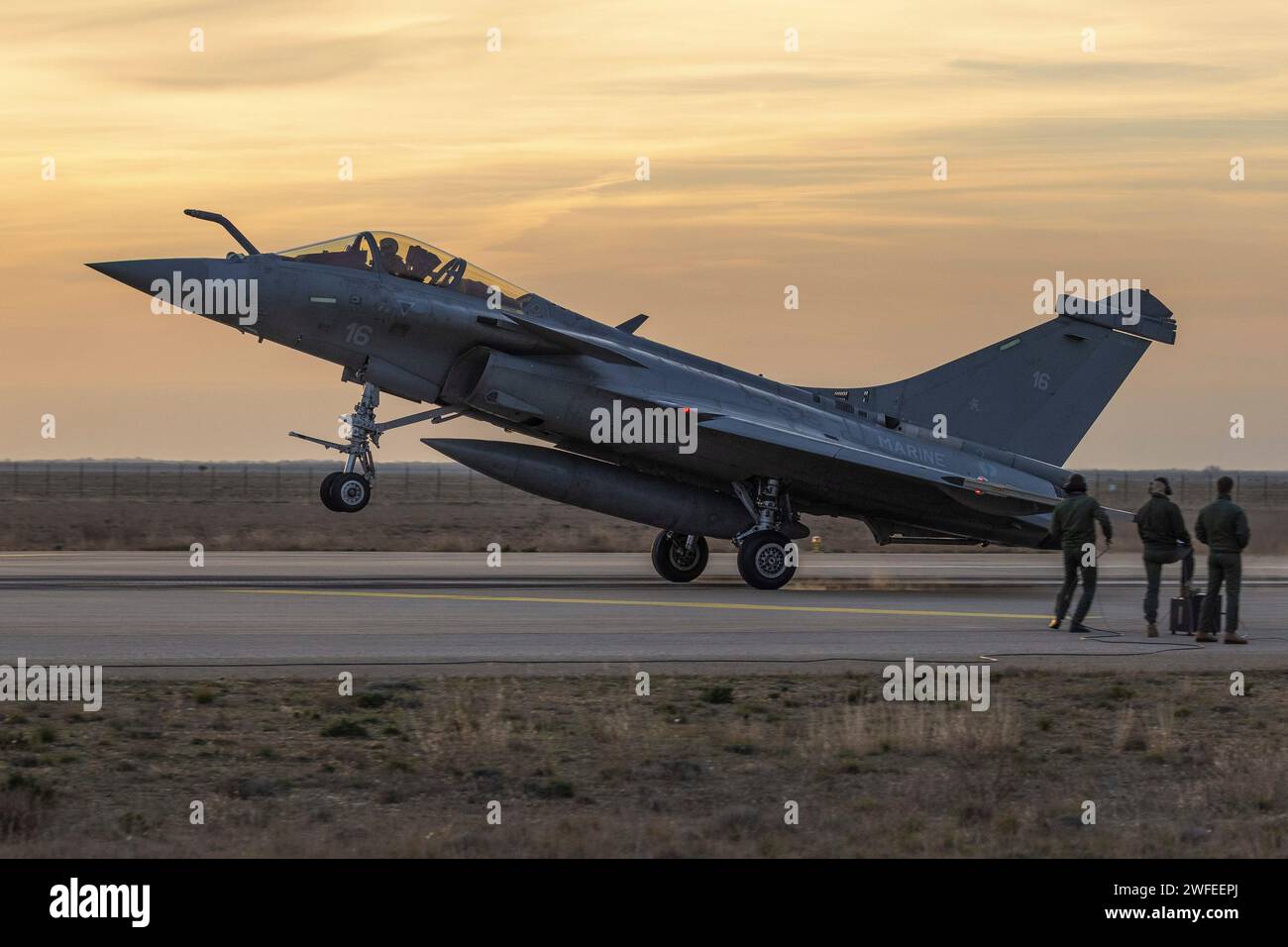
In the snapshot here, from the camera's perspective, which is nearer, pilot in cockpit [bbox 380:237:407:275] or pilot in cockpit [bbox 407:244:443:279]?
pilot in cockpit [bbox 380:237:407:275]

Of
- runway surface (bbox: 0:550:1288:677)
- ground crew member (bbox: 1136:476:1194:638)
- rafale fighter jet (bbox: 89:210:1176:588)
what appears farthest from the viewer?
rafale fighter jet (bbox: 89:210:1176:588)

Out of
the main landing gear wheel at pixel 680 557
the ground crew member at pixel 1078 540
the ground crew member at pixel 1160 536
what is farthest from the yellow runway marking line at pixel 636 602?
the main landing gear wheel at pixel 680 557

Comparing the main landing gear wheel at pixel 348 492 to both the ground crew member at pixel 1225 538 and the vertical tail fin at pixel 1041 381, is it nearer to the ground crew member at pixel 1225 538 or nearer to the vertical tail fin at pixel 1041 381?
the vertical tail fin at pixel 1041 381

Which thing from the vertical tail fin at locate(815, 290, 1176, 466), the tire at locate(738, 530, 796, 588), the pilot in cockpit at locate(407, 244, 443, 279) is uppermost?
the pilot in cockpit at locate(407, 244, 443, 279)

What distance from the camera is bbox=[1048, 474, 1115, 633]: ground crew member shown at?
1773 centimetres

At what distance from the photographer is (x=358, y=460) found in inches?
805

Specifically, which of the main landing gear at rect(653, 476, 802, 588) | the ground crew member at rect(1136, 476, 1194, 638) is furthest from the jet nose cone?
the ground crew member at rect(1136, 476, 1194, 638)

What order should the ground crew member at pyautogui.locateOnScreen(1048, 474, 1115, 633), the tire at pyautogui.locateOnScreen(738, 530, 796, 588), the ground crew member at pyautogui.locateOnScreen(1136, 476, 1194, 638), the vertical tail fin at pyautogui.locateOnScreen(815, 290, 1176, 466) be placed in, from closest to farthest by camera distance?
the ground crew member at pyautogui.locateOnScreen(1136, 476, 1194, 638) → the ground crew member at pyautogui.locateOnScreen(1048, 474, 1115, 633) → the tire at pyautogui.locateOnScreen(738, 530, 796, 588) → the vertical tail fin at pyautogui.locateOnScreen(815, 290, 1176, 466)

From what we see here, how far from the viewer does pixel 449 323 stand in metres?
21.6

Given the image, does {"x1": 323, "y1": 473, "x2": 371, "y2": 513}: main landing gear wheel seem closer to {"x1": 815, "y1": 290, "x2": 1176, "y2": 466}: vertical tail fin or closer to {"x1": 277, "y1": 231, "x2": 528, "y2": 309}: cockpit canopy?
{"x1": 277, "y1": 231, "x2": 528, "y2": 309}: cockpit canopy

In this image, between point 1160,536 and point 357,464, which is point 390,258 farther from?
point 1160,536

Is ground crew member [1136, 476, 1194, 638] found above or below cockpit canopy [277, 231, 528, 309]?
below

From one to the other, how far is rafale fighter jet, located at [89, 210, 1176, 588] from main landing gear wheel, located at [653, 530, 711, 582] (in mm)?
35
